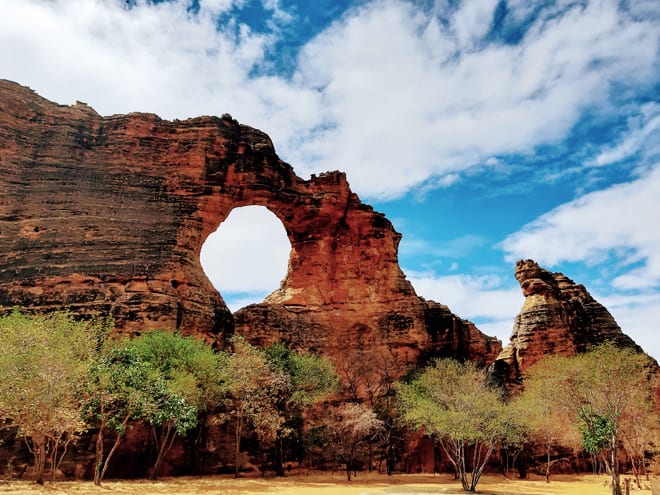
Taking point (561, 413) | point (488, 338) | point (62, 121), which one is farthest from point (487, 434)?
point (62, 121)

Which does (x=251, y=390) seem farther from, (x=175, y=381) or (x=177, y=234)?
(x=177, y=234)

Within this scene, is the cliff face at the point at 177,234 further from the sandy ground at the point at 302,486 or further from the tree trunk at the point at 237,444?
the sandy ground at the point at 302,486

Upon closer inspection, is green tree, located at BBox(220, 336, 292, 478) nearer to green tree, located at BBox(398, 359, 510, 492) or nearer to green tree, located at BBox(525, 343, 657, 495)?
green tree, located at BBox(398, 359, 510, 492)

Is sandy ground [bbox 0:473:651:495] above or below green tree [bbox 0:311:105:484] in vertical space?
below

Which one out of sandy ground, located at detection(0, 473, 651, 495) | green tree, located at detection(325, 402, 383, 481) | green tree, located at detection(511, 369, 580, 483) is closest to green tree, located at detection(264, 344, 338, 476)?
green tree, located at detection(325, 402, 383, 481)

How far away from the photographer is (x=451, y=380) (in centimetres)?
4012

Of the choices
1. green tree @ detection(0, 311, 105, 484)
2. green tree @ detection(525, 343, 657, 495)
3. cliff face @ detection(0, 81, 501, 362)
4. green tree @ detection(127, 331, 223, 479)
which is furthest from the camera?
cliff face @ detection(0, 81, 501, 362)

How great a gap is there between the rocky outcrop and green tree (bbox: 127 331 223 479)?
2816 cm

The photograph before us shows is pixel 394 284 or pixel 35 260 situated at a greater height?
Result: pixel 394 284

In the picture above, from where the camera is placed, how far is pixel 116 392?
25438 mm

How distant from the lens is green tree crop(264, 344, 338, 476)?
3659 centimetres

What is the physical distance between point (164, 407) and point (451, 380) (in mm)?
22803

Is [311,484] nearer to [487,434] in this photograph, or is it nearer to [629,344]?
[487,434]

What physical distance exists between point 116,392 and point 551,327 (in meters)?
38.2
